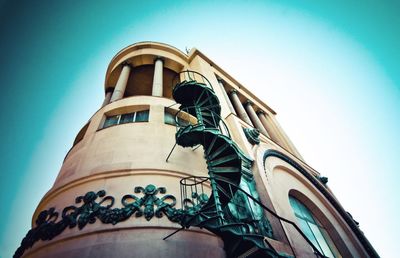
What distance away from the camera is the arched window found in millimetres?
8461

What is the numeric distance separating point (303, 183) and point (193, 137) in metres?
7.37

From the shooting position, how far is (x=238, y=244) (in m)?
5.06

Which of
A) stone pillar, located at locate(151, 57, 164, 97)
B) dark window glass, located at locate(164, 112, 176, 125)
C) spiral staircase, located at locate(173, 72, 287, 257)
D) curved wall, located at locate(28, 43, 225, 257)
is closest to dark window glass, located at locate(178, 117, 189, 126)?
dark window glass, located at locate(164, 112, 176, 125)

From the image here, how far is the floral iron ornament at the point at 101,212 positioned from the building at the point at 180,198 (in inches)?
1.0

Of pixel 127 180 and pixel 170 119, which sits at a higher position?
pixel 170 119

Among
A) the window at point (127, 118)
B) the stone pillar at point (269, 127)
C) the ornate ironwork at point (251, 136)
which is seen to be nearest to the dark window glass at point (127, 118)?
the window at point (127, 118)

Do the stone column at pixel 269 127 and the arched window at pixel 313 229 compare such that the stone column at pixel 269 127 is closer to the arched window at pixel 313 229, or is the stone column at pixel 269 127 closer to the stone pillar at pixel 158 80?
the arched window at pixel 313 229

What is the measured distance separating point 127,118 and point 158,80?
14.4 feet

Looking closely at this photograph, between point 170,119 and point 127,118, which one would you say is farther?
point 170,119

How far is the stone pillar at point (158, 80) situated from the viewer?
38.6ft

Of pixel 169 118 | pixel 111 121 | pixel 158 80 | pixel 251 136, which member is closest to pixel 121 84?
pixel 158 80

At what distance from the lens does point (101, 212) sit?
5340 mm

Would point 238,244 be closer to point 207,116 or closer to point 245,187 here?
point 245,187

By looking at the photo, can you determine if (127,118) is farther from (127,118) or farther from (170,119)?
(170,119)
